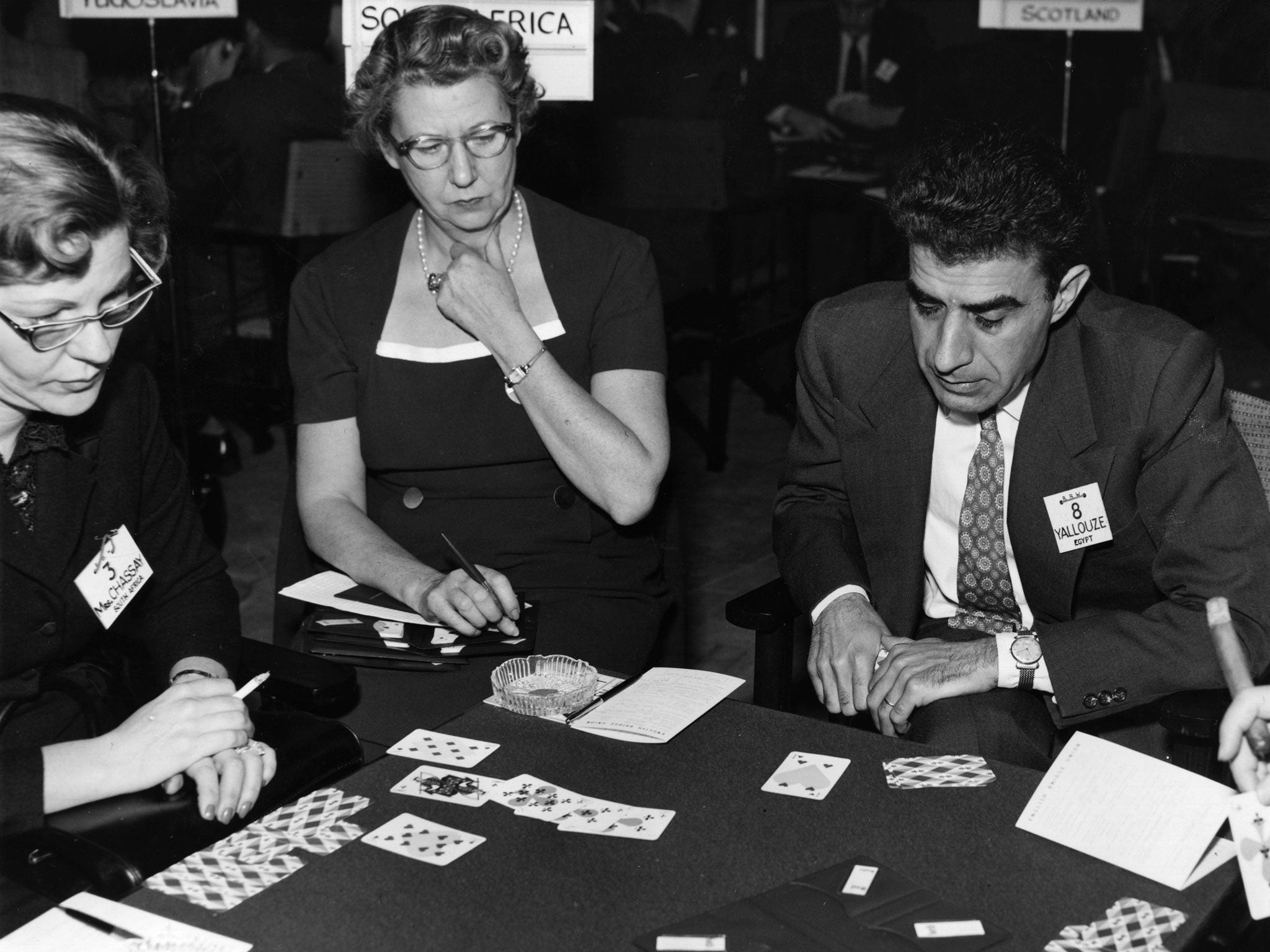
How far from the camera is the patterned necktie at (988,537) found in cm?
221

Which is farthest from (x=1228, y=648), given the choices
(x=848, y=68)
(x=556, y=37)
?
(x=848, y=68)

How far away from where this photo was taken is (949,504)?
2268mm

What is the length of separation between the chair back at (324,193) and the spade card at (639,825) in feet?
10.2

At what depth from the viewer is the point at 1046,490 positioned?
2.10 metres

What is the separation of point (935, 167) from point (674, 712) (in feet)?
2.96

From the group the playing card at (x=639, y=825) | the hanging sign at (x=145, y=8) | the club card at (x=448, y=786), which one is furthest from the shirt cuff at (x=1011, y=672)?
the hanging sign at (x=145, y=8)

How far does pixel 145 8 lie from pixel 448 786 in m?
2.78

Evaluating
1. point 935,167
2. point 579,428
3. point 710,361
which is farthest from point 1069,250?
point 710,361

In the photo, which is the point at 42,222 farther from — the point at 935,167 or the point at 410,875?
the point at 935,167

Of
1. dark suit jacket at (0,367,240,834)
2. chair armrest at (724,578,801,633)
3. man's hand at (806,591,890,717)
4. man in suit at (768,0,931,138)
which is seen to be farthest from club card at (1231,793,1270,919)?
man in suit at (768,0,931,138)

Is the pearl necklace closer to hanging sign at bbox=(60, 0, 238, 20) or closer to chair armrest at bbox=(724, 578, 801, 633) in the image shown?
chair armrest at bbox=(724, 578, 801, 633)

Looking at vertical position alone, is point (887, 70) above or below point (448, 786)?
above

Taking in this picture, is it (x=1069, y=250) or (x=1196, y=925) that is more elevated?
(x=1069, y=250)

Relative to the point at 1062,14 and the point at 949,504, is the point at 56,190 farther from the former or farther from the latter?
the point at 1062,14
